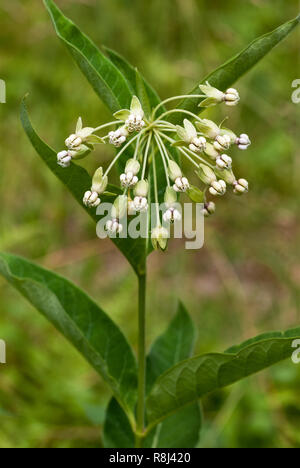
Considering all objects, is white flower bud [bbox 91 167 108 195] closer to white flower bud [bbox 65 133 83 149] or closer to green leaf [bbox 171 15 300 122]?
white flower bud [bbox 65 133 83 149]

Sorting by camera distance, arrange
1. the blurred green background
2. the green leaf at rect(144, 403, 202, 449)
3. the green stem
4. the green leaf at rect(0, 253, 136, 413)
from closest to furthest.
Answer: the green stem
the green leaf at rect(0, 253, 136, 413)
the green leaf at rect(144, 403, 202, 449)
the blurred green background

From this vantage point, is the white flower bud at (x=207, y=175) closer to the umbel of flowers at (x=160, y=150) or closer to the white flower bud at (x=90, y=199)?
the umbel of flowers at (x=160, y=150)

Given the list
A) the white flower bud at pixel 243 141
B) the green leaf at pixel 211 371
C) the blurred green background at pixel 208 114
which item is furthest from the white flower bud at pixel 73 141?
the blurred green background at pixel 208 114

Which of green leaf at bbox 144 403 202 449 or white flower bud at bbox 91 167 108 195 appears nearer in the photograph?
white flower bud at bbox 91 167 108 195

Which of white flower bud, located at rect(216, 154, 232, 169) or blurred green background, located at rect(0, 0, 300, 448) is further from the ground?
white flower bud, located at rect(216, 154, 232, 169)

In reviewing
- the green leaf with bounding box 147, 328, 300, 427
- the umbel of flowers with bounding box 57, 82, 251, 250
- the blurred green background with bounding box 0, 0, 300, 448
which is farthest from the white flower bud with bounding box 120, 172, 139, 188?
the blurred green background with bounding box 0, 0, 300, 448

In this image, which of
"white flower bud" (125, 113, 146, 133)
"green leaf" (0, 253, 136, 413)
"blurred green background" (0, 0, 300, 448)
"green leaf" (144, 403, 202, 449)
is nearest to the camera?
"white flower bud" (125, 113, 146, 133)

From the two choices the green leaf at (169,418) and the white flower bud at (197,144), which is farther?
the green leaf at (169,418)
